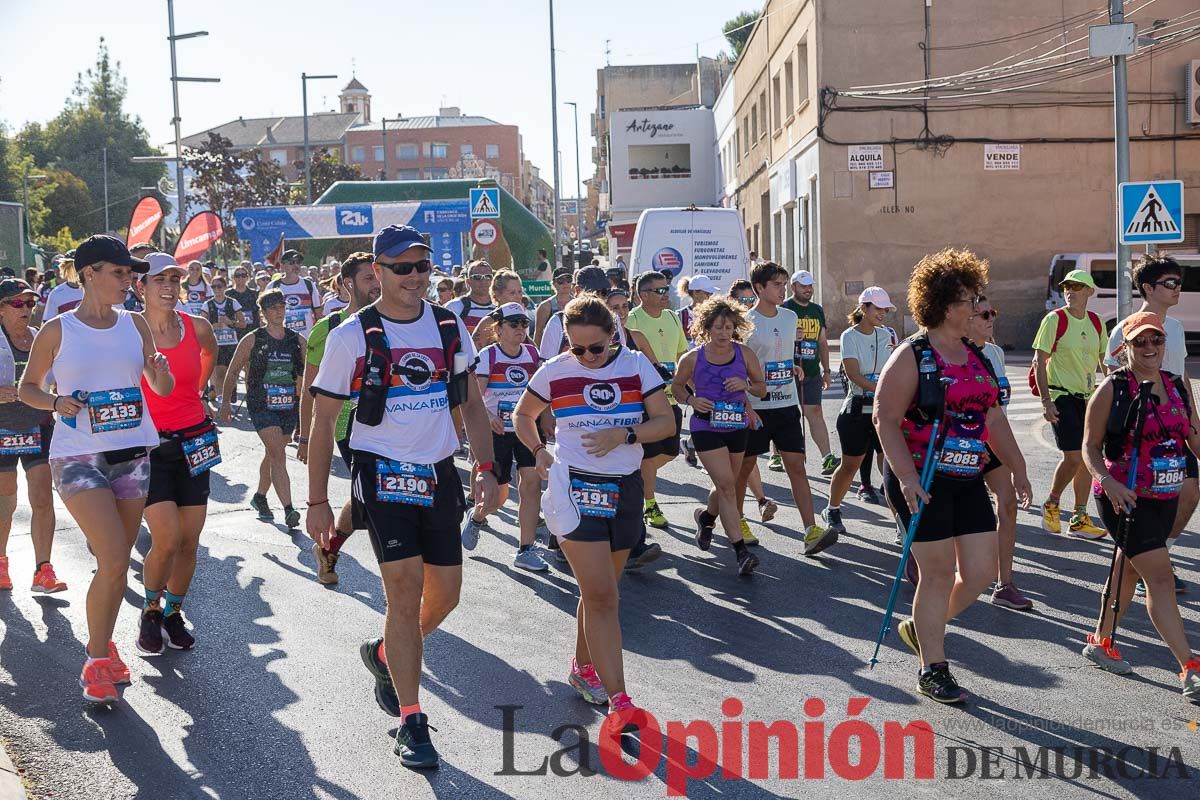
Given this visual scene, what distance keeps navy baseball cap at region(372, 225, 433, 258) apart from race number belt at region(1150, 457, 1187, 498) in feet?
10.8

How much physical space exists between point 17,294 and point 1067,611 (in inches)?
249

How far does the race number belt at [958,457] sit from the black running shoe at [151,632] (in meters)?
3.90

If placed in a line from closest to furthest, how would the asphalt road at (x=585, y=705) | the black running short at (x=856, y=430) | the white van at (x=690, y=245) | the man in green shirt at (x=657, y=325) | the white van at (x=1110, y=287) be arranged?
the asphalt road at (x=585, y=705)
the black running short at (x=856, y=430)
the man in green shirt at (x=657, y=325)
the white van at (x=690, y=245)
the white van at (x=1110, y=287)

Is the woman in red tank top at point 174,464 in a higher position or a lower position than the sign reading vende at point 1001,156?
lower

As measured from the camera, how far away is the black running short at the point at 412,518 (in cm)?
490

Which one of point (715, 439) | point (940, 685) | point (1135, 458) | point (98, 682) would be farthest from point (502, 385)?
point (1135, 458)

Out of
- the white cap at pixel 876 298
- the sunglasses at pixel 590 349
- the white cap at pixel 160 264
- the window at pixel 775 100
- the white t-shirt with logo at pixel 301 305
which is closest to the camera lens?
the sunglasses at pixel 590 349

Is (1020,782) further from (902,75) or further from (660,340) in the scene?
(902,75)

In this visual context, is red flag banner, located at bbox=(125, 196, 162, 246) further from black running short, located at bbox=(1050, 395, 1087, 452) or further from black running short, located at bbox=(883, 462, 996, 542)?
black running short, located at bbox=(883, 462, 996, 542)

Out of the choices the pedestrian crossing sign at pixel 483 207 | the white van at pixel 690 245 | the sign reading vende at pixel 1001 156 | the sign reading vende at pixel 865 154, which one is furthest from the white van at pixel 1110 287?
the pedestrian crossing sign at pixel 483 207

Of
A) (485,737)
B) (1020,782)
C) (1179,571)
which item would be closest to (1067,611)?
(1179,571)

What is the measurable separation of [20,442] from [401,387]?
13.4ft

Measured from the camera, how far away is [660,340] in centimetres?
1071

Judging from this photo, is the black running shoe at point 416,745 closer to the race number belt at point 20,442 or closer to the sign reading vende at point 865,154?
the race number belt at point 20,442
